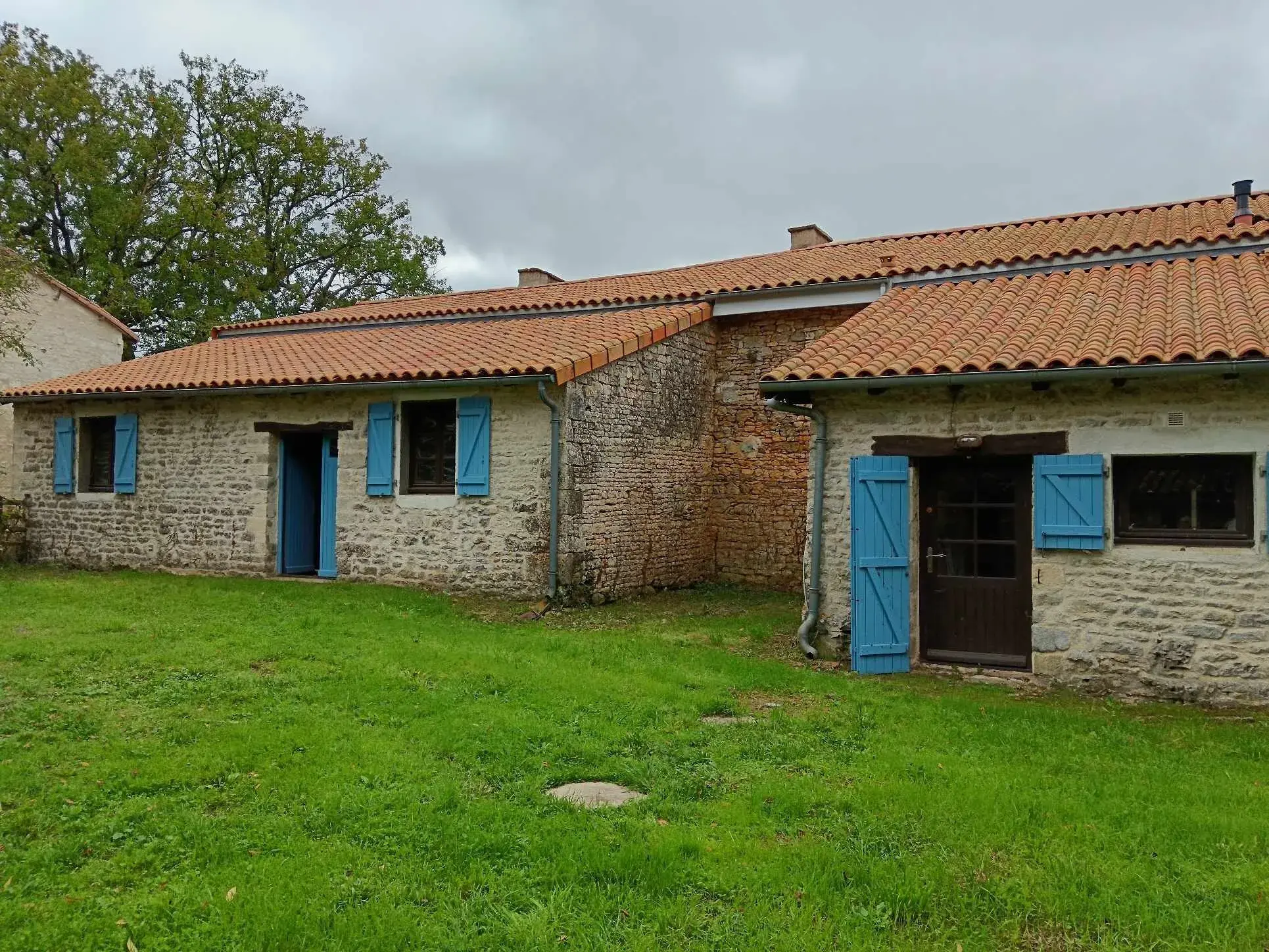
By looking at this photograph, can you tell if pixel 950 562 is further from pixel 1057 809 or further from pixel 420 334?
pixel 420 334

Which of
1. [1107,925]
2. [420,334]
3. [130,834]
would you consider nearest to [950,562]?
[1107,925]

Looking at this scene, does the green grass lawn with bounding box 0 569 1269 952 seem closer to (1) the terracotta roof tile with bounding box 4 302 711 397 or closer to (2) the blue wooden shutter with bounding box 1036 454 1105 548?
(2) the blue wooden shutter with bounding box 1036 454 1105 548

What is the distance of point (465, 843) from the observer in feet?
12.3

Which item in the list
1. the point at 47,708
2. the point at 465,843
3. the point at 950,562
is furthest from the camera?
the point at 950,562

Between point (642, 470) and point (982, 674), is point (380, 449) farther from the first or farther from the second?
point (982, 674)

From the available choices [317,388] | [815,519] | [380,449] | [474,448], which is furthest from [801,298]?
[317,388]

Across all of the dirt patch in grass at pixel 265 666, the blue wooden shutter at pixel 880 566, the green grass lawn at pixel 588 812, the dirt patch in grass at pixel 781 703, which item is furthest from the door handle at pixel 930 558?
the dirt patch in grass at pixel 265 666

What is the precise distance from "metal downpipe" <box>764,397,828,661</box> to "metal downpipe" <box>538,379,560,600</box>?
116 inches

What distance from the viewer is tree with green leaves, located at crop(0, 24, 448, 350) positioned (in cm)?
2300

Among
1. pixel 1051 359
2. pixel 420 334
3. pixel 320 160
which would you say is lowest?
pixel 1051 359

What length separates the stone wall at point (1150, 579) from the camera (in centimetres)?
646

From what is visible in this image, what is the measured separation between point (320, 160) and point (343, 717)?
87.8 ft

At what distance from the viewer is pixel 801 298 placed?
12.2 m

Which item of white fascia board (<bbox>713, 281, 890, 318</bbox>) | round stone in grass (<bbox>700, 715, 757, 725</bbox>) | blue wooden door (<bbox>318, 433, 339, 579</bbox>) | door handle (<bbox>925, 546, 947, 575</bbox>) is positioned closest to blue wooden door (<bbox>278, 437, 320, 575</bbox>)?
blue wooden door (<bbox>318, 433, 339, 579</bbox>)
